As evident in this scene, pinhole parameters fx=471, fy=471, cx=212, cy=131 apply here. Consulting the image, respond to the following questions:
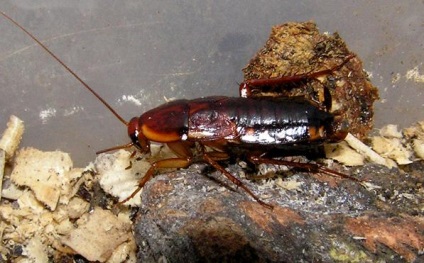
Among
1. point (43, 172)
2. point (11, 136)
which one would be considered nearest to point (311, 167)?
point (43, 172)

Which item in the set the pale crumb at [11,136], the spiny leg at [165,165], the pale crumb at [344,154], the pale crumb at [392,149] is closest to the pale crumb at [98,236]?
the spiny leg at [165,165]

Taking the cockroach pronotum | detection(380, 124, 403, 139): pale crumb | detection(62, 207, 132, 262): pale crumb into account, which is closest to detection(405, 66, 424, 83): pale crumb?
detection(380, 124, 403, 139): pale crumb

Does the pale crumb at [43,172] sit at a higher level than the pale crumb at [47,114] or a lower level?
lower

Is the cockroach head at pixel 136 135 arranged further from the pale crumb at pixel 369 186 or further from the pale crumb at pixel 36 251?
the pale crumb at pixel 369 186

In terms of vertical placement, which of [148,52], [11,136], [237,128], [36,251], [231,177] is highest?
[148,52]

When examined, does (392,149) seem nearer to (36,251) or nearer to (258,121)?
(258,121)

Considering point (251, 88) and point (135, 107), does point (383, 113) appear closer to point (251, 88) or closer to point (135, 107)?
point (251, 88)

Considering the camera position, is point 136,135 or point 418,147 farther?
point 418,147
